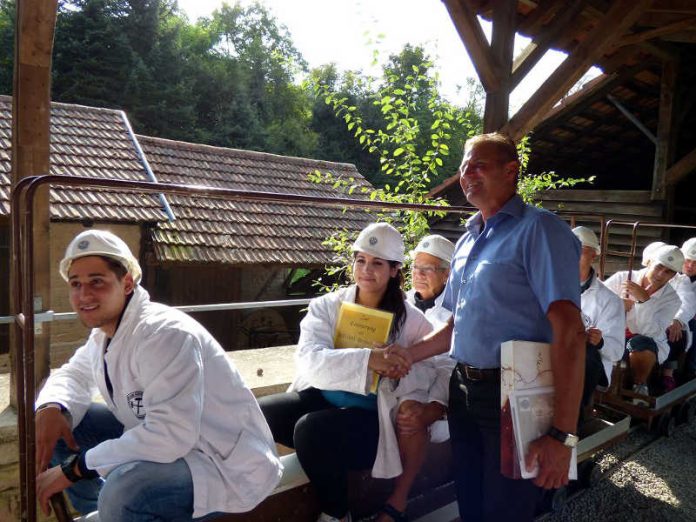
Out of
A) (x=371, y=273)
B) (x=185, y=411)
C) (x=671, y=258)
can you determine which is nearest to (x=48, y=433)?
(x=185, y=411)

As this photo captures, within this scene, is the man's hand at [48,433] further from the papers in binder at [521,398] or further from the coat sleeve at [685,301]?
the coat sleeve at [685,301]

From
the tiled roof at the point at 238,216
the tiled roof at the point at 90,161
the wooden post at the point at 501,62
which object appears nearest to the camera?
the wooden post at the point at 501,62

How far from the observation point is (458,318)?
6.51 ft

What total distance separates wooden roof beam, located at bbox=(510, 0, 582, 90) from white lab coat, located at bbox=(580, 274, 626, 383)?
232 centimetres

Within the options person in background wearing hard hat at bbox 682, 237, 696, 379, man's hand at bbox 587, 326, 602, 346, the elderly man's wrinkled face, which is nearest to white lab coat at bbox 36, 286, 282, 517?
the elderly man's wrinkled face

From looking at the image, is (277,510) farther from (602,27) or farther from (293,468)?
(602,27)

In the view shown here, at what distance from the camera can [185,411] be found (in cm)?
174

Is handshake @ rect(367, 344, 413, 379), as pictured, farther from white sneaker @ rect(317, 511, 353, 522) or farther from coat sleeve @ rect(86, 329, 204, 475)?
coat sleeve @ rect(86, 329, 204, 475)

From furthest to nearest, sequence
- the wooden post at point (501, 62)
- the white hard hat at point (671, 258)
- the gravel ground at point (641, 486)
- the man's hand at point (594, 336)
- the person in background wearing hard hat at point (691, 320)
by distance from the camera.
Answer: the person in background wearing hard hat at point (691, 320), the wooden post at point (501, 62), the white hard hat at point (671, 258), the man's hand at point (594, 336), the gravel ground at point (641, 486)

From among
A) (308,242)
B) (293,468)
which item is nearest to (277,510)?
(293,468)

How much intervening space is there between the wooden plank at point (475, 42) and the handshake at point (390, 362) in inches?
131

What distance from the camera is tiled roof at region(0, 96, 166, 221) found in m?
8.63

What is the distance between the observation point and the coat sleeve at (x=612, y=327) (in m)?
3.46

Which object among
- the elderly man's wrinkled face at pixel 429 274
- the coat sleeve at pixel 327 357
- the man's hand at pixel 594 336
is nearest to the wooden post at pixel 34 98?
the coat sleeve at pixel 327 357
